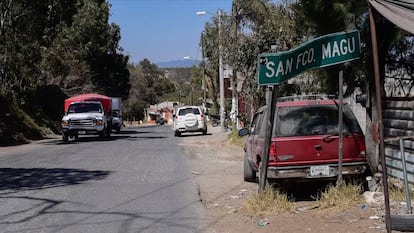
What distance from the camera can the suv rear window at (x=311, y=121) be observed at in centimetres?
977

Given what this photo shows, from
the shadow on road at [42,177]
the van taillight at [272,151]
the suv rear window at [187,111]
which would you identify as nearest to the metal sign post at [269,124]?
the van taillight at [272,151]

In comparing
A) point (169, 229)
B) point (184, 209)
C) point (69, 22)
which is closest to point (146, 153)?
point (184, 209)

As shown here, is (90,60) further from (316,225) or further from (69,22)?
(316,225)

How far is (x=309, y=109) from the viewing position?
10016mm

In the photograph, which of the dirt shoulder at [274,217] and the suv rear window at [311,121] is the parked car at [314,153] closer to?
the suv rear window at [311,121]

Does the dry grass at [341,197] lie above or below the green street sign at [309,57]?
below

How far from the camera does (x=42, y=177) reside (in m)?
13.8

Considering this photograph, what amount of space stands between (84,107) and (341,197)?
22918mm

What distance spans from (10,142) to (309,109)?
22.1 m

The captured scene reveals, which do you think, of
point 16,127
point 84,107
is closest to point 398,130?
point 84,107

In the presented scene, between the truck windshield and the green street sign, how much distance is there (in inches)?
899

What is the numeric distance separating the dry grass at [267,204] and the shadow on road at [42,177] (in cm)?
497

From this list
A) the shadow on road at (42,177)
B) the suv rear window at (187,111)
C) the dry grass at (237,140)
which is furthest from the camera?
the suv rear window at (187,111)

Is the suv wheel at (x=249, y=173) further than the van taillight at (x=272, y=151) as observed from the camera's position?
Yes
